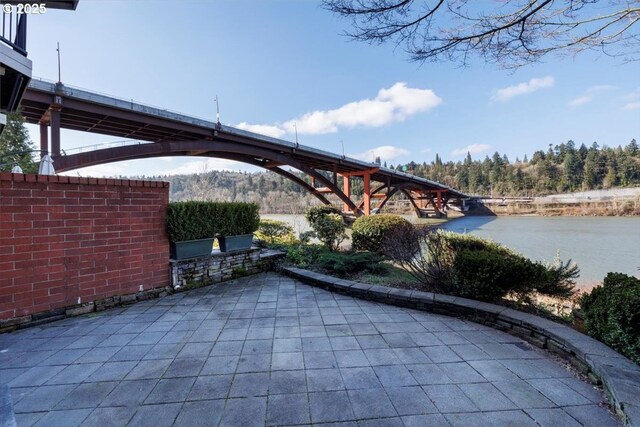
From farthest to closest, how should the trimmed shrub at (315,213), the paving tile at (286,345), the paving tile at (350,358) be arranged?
the trimmed shrub at (315,213), the paving tile at (286,345), the paving tile at (350,358)

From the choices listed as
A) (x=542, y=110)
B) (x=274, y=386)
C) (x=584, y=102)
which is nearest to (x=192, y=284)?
(x=274, y=386)

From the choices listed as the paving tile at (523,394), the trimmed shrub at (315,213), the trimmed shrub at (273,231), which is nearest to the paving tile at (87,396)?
the paving tile at (523,394)

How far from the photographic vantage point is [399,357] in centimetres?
198

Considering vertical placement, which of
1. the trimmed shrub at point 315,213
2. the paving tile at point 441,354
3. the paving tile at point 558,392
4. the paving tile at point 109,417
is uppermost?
the trimmed shrub at point 315,213

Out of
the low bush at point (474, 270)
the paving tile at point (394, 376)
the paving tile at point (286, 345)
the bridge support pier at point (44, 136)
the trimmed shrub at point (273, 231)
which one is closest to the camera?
the paving tile at point (394, 376)

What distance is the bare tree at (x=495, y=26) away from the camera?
92.3 inches

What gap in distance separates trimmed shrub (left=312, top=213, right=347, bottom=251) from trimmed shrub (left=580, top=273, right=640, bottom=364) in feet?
14.6

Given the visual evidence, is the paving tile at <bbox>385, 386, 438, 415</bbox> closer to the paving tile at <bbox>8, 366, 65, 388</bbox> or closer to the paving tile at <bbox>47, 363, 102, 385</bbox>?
the paving tile at <bbox>47, 363, 102, 385</bbox>

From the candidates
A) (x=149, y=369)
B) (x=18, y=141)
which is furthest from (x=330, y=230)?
(x=18, y=141)

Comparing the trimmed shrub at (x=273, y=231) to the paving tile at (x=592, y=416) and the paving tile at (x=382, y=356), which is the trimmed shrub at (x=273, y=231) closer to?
the paving tile at (x=382, y=356)

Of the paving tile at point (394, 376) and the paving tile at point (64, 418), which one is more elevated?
the paving tile at point (64, 418)

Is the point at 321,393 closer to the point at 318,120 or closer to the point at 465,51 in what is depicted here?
the point at 465,51

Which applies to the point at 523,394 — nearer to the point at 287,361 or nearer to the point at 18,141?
the point at 287,361

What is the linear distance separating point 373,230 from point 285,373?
4.53m
